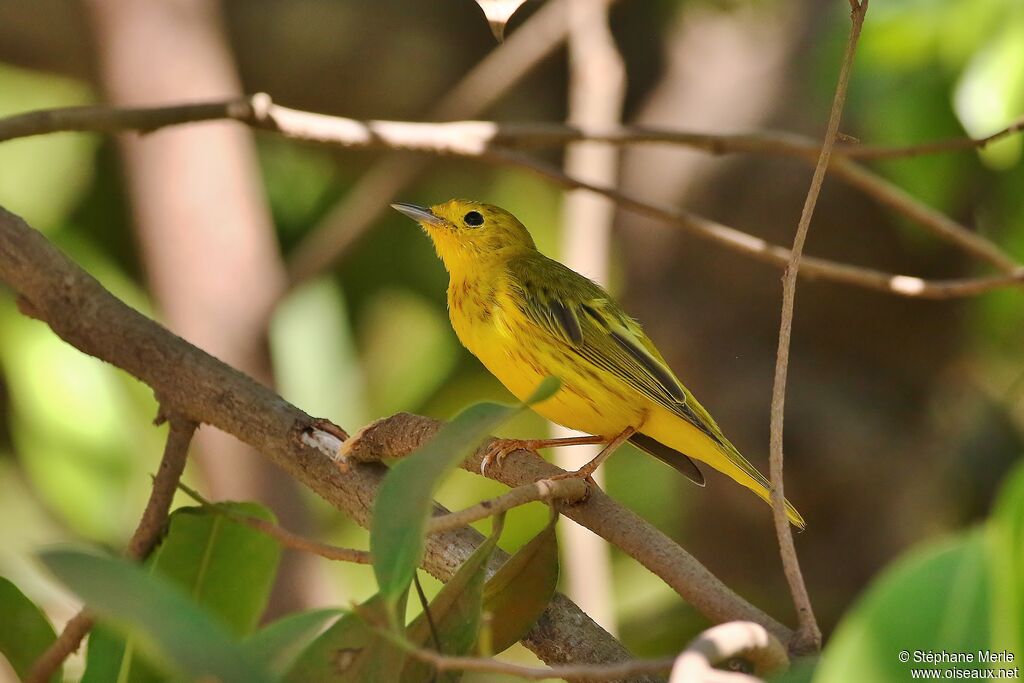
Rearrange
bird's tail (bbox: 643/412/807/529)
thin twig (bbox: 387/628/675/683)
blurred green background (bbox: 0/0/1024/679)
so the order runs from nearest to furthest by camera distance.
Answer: thin twig (bbox: 387/628/675/683) < bird's tail (bbox: 643/412/807/529) < blurred green background (bbox: 0/0/1024/679)

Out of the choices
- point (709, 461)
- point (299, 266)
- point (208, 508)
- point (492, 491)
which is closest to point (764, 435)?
point (492, 491)

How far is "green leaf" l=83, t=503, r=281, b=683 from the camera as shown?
164 centimetres

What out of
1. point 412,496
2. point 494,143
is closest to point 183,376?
point 412,496

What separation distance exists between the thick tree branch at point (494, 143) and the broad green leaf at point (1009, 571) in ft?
4.17

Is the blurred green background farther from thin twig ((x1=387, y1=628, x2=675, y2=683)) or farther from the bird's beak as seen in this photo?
thin twig ((x1=387, y1=628, x2=675, y2=683))

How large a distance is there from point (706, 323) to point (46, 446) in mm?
2123

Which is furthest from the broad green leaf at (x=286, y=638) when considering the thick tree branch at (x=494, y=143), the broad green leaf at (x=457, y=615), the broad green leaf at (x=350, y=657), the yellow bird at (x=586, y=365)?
the thick tree branch at (x=494, y=143)

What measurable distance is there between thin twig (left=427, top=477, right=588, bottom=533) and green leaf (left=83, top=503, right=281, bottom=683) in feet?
1.55

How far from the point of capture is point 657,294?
400 centimetres

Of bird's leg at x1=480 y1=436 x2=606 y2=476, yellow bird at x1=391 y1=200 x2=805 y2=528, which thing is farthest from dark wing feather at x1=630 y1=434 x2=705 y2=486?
bird's leg at x1=480 y1=436 x2=606 y2=476

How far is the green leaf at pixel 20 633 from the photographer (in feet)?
5.05

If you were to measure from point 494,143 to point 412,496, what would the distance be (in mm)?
1470

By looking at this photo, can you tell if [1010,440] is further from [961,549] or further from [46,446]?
[961,549]

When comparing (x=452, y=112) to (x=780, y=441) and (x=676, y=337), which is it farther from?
(x=780, y=441)
